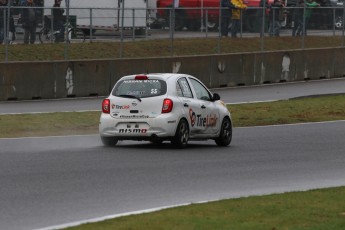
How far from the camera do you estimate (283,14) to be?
4241 cm

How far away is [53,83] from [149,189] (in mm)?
18709

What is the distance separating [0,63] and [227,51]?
1135 centimetres

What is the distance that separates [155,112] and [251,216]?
8.94m

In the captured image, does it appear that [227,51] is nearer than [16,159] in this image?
No

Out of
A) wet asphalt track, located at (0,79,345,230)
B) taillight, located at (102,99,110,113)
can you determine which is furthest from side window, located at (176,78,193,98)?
taillight, located at (102,99,110,113)

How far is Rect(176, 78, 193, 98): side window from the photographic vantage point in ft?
68.5

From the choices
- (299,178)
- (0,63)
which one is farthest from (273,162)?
(0,63)

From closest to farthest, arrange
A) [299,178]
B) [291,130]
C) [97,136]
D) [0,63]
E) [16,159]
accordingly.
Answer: [299,178] < [16,159] < [97,136] < [291,130] < [0,63]

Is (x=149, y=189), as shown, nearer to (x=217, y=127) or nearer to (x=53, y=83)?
(x=217, y=127)

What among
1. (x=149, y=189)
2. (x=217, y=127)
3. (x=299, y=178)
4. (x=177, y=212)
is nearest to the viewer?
(x=177, y=212)

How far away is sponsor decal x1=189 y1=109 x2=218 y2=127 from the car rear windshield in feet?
2.33

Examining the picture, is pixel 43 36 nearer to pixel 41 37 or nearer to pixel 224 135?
pixel 41 37

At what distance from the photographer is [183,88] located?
21.1 meters

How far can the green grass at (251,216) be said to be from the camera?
35.3ft
